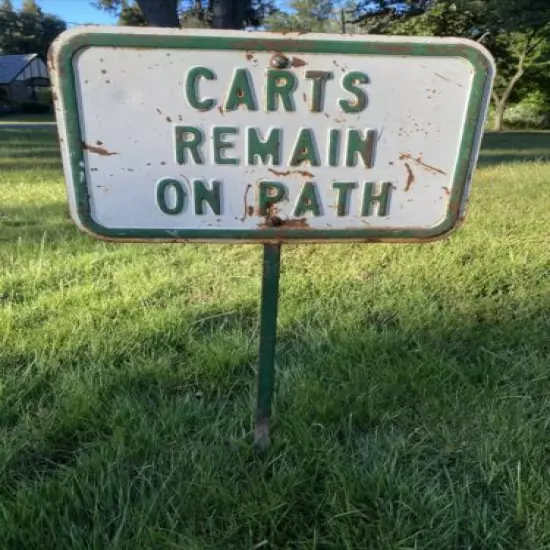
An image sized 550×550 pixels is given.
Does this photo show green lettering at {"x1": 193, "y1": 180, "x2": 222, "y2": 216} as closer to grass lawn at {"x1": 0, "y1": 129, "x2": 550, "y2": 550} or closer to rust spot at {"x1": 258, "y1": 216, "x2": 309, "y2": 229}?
rust spot at {"x1": 258, "y1": 216, "x2": 309, "y2": 229}

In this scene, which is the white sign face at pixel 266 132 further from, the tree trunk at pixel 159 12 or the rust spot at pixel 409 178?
the tree trunk at pixel 159 12

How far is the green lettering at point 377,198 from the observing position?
1.27 metres

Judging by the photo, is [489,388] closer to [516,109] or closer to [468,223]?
[468,223]

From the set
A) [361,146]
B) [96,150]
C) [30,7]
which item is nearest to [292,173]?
[361,146]

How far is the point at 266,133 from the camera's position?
1190 millimetres

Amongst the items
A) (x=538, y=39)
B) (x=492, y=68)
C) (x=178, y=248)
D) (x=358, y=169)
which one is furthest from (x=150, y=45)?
(x=538, y=39)

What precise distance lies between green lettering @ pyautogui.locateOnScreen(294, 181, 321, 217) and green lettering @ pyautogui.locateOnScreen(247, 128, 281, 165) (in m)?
0.09

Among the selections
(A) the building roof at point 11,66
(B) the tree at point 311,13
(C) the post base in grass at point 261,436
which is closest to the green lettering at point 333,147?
(C) the post base in grass at point 261,436

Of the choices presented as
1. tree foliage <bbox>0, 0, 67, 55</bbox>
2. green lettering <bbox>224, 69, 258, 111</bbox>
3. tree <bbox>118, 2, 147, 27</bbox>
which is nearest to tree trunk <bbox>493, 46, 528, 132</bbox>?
tree <bbox>118, 2, 147, 27</bbox>

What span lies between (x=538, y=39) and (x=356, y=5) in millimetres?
9405

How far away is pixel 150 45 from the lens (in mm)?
1118

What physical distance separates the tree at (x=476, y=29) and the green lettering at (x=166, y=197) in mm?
19688

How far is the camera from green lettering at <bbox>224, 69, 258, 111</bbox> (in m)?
1.14

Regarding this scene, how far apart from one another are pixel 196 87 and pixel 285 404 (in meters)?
1.00
